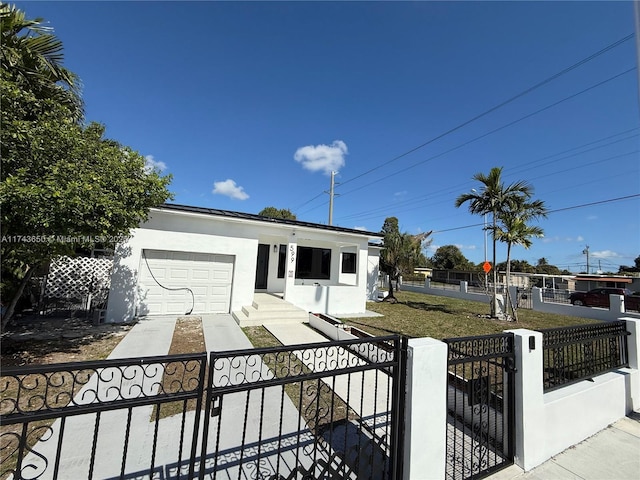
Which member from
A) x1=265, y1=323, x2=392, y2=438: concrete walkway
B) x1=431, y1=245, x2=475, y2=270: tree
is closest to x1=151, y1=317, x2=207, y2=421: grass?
x1=265, y1=323, x2=392, y2=438: concrete walkway

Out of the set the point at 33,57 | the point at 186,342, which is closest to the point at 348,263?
the point at 186,342

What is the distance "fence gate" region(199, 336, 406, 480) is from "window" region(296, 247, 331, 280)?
921 cm

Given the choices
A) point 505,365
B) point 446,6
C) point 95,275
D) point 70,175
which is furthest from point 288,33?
point 505,365

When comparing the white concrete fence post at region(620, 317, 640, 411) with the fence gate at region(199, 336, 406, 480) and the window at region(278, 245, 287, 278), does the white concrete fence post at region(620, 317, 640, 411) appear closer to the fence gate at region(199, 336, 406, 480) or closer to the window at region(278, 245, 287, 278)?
the fence gate at region(199, 336, 406, 480)

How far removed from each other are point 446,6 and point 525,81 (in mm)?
4520

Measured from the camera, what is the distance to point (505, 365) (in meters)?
3.04

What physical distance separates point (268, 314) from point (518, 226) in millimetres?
11023

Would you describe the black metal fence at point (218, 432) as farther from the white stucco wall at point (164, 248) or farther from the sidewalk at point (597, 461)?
the white stucco wall at point (164, 248)

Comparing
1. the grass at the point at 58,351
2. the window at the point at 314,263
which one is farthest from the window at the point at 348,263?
the grass at the point at 58,351

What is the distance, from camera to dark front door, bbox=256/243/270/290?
13.0 m

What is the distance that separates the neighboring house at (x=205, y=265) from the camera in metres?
8.55

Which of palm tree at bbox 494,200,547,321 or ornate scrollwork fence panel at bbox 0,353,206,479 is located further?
palm tree at bbox 494,200,547,321

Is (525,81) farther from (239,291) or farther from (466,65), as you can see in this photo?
(239,291)

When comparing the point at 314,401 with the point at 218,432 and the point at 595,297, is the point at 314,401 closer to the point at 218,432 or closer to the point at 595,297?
the point at 218,432
